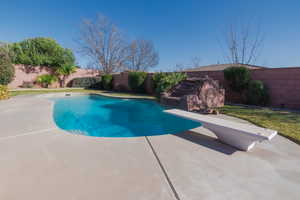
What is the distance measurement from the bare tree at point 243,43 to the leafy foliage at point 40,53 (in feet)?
75.5

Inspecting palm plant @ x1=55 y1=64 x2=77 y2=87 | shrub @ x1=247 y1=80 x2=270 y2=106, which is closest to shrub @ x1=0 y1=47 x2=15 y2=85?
palm plant @ x1=55 y1=64 x2=77 y2=87

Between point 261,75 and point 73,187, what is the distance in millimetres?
9754

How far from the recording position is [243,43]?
1623cm

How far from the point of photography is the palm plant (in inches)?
779

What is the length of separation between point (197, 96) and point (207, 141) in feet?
13.9

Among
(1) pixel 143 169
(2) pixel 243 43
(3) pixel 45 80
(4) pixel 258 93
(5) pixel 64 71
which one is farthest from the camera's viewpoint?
(5) pixel 64 71

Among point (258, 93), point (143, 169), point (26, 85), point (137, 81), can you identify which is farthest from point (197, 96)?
point (26, 85)

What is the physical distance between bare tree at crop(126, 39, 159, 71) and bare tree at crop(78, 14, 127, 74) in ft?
10.3

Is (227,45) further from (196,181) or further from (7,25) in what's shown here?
(7,25)

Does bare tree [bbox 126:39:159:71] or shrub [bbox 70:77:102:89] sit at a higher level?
bare tree [bbox 126:39:159:71]

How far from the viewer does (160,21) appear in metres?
16.8

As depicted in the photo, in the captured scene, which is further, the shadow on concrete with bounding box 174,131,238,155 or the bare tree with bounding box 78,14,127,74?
the bare tree with bounding box 78,14,127,74

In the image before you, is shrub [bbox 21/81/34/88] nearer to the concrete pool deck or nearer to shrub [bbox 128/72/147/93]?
shrub [bbox 128/72/147/93]

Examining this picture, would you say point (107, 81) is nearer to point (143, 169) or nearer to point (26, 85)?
point (26, 85)
